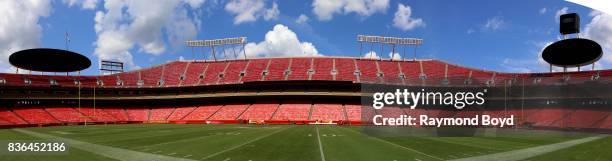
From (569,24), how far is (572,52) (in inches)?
161

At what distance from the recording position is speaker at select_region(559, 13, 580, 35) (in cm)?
6950

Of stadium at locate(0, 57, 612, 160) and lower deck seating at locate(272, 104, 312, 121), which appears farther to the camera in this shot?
lower deck seating at locate(272, 104, 312, 121)

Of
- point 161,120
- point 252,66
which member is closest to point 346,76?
point 252,66

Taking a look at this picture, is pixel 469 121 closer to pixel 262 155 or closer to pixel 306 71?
pixel 262 155

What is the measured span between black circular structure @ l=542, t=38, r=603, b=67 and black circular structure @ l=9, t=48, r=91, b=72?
78.5m

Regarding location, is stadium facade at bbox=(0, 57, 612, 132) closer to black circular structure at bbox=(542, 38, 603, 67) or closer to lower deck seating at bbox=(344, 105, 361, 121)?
lower deck seating at bbox=(344, 105, 361, 121)

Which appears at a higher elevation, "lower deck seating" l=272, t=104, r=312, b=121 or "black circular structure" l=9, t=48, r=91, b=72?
"black circular structure" l=9, t=48, r=91, b=72

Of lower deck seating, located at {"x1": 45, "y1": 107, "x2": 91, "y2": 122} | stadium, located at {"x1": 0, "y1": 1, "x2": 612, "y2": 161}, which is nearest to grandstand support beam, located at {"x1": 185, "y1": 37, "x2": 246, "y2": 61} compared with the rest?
stadium, located at {"x1": 0, "y1": 1, "x2": 612, "y2": 161}

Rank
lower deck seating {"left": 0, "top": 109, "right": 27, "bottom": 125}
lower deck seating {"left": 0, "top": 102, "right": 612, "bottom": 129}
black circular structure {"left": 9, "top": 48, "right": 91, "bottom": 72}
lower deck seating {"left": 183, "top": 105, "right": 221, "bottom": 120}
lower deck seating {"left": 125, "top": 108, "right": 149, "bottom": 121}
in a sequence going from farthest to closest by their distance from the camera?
lower deck seating {"left": 125, "top": 108, "right": 149, "bottom": 121} < black circular structure {"left": 9, "top": 48, "right": 91, "bottom": 72} < lower deck seating {"left": 183, "top": 105, "right": 221, "bottom": 120} < lower deck seating {"left": 0, "top": 109, "right": 27, "bottom": 125} < lower deck seating {"left": 0, "top": 102, "right": 612, "bottom": 129}

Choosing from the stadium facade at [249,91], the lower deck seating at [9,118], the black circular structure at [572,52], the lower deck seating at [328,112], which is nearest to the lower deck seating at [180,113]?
the stadium facade at [249,91]

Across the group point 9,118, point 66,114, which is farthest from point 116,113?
point 9,118

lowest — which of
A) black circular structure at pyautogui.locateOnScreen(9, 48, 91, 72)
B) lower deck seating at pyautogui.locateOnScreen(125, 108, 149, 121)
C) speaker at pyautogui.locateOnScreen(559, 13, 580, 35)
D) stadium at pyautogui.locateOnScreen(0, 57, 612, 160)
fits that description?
lower deck seating at pyautogui.locateOnScreen(125, 108, 149, 121)

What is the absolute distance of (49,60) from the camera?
83.9m

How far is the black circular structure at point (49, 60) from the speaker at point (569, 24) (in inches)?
3139
